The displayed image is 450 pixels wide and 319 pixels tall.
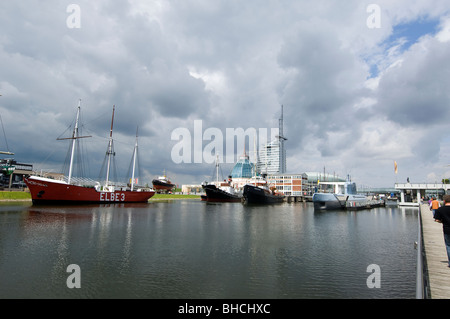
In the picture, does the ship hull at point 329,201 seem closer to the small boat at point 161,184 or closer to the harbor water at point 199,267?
the harbor water at point 199,267

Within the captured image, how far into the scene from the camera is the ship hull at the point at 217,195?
93.4m

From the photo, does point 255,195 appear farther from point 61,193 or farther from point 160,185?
point 160,185

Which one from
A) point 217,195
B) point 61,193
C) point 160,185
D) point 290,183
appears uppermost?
point 290,183

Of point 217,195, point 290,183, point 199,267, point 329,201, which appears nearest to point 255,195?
point 217,195

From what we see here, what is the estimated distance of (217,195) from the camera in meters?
96.4

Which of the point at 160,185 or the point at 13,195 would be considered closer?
the point at 13,195

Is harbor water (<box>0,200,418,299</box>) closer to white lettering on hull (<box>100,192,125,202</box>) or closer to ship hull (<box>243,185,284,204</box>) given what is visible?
white lettering on hull (<box>100,192,125,202</box>)

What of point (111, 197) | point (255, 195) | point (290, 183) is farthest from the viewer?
point (290, 183)

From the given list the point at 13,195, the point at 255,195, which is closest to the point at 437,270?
the point at 255,195

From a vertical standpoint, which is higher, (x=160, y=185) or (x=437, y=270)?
(x=160, y=185)

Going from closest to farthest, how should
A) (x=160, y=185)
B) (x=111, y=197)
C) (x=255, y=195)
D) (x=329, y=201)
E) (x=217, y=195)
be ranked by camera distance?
1. (x=329, y=201)
2. (x=111, y=197)
3. (x=255, y=195)
4. (x=217, y=195)
5. (x=160, y=185)

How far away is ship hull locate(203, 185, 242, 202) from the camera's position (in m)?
93.4

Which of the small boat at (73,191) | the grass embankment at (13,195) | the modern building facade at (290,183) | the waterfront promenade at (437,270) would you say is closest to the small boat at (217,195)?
the small boat at (73,191)
